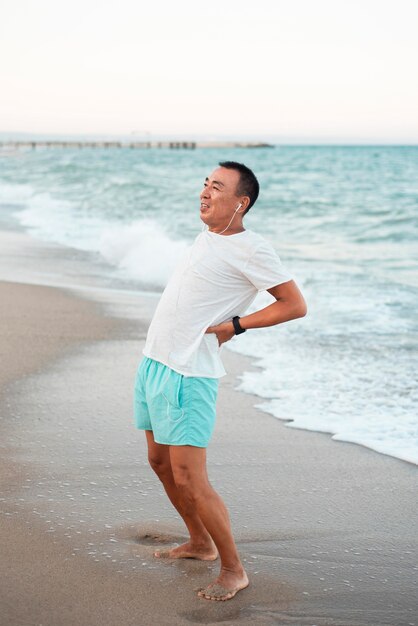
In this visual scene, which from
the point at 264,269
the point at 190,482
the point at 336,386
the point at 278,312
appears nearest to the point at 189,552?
the point at 190,482

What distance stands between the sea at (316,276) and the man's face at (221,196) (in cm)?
235

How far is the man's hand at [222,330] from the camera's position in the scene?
3.12 meters

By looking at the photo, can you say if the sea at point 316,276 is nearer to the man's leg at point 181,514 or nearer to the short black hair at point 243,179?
the man's leg at point 181,514

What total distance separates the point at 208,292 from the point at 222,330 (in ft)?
0.50

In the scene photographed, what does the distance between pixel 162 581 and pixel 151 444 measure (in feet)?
1.73

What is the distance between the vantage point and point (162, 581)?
3250mm

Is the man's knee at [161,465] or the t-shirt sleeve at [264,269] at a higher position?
the t-shirt sleeve at [264,269]

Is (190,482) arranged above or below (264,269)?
below

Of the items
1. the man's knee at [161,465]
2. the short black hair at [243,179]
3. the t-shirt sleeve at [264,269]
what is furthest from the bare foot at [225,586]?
the short black hair at [243,179]

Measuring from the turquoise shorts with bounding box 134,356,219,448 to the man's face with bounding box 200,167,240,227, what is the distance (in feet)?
1.94

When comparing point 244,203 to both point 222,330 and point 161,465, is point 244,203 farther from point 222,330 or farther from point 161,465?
point 161,465

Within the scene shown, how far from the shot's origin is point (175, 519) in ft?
12.7

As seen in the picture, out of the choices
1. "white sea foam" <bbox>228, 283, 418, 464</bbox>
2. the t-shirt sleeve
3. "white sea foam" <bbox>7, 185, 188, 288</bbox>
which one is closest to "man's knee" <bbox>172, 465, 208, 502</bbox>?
the t-shirt sleeve

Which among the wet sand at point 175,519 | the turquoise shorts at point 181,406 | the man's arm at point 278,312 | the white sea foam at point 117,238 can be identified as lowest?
the white sea foam at point 117,238
